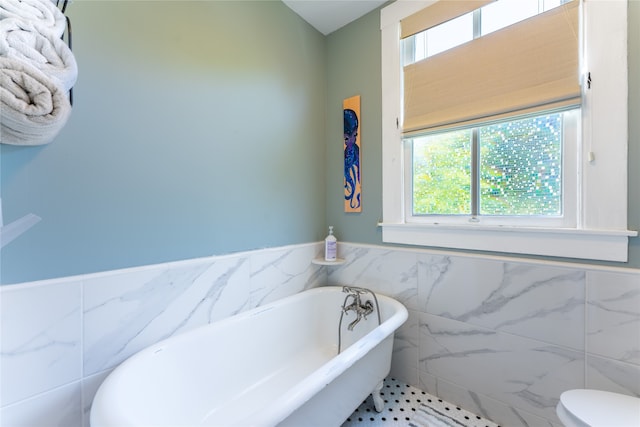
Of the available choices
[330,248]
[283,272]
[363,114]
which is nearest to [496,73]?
[363,114]

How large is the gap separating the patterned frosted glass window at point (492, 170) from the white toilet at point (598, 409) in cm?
77

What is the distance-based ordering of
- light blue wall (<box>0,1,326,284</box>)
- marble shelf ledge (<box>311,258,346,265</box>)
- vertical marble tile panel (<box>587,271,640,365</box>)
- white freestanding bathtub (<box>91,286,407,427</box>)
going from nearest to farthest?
white freestanding bathtub (<box>91,286,407,427</box>) → light blue wall (<box>0,1,326,284</box>) → vertical marble tile panel (<box>587,271,640,365</box>) → marble shelf ledge (<box>311,258,346,265</box>)

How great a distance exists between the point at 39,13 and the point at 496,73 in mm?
1924

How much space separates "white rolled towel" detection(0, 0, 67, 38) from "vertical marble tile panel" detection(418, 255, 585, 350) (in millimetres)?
1917

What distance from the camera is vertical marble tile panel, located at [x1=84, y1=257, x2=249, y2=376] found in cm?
101

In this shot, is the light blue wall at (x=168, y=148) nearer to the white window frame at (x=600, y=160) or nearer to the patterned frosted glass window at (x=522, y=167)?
the patterned frosted glass window at (x=522, y=167)

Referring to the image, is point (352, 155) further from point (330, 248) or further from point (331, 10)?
point (331, 10)

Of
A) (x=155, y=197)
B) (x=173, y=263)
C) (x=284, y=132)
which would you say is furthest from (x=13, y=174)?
(x=284, y=132)

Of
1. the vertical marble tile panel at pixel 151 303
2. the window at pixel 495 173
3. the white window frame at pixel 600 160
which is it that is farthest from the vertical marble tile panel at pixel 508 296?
the vertical marble tile panel at pixel 151 303

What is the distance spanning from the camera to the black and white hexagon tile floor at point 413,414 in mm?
1340

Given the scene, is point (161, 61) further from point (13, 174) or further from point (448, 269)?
point (448, 269)

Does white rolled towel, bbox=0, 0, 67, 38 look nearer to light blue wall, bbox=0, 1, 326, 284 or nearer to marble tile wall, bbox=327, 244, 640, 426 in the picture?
light blue wall, bbox=0, 1, 326, 284

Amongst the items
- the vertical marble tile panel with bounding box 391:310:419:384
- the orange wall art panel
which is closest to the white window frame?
the vertical marble tile panel with bounding box 391:310:419:384

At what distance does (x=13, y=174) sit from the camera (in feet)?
2.81
